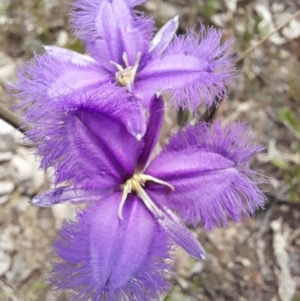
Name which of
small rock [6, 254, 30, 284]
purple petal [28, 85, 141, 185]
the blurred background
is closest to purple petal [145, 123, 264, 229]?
purple petal [28, 85, 141, 185]

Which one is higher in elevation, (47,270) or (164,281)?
(164,281)

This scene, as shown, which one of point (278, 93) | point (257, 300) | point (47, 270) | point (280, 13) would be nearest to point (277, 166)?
point (278, 93)

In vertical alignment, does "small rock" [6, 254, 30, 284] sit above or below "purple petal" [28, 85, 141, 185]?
below

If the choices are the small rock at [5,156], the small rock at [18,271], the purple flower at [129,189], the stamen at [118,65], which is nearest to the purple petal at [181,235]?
the purple flower at [129,189]

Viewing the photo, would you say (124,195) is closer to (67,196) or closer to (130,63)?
(67,196)

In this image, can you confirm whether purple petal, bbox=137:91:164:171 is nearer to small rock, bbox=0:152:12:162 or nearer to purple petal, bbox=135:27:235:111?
purple petal, bbox=135:27:235:111

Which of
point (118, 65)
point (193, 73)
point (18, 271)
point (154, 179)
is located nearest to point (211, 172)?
point (154, 179)

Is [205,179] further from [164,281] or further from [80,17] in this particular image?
[80,17]
